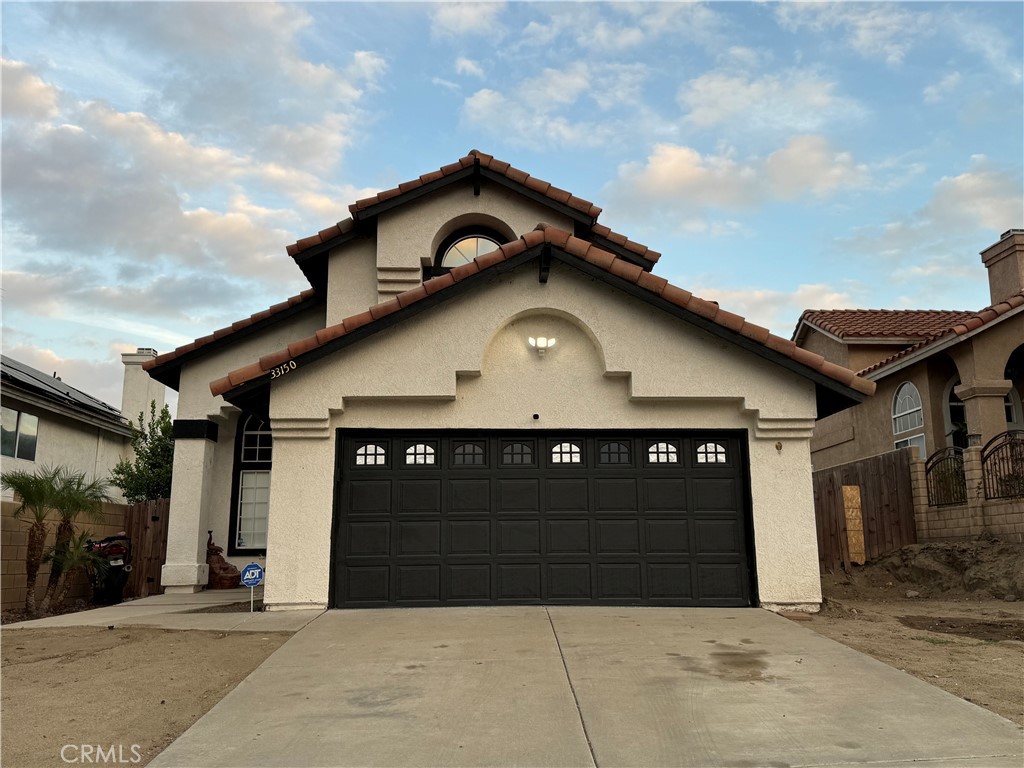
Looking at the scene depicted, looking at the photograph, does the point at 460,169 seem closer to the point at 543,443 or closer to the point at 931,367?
the point at 543,443

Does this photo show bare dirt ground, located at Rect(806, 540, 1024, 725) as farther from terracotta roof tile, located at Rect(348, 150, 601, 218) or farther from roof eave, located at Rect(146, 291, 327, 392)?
roof eave, located at Rect(146, 291, 327, 392)

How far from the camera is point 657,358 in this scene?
10.4 meters

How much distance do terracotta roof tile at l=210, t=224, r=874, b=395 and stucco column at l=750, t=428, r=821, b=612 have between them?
97cm

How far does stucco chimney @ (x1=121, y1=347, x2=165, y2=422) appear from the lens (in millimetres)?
25062

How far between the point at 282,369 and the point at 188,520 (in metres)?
5.09

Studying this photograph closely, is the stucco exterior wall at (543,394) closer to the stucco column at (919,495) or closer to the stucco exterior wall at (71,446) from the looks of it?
the stucco column at (919,495)

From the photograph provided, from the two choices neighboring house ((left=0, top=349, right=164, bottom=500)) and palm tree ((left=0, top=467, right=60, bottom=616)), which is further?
neighboring house ((left=0, top=349, right=164, bottom=500))

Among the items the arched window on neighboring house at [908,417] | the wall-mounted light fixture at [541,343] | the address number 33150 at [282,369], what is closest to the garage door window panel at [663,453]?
the wall-mounted light fixture at [541,343]

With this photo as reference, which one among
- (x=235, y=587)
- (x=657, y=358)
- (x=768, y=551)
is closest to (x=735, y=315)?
(x=657, y=358)

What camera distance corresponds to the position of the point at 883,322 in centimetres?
2136

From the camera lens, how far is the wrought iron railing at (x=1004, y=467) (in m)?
11.9

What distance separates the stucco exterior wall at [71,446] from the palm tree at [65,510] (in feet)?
23.6

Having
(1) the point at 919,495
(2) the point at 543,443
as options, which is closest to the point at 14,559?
(2) the point at 543,443

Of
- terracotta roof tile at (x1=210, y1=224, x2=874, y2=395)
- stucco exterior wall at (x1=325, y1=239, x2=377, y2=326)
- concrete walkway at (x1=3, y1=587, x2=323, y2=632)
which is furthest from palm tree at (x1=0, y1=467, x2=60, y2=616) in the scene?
stucco exterior wall at (x1=325, y1=239, x2=377, y2=326)
